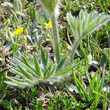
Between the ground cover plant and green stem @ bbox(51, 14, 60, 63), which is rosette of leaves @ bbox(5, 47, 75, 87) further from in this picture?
green stem @ bbox(51, 14, 60, 63)

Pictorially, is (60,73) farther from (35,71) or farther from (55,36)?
(55,36)

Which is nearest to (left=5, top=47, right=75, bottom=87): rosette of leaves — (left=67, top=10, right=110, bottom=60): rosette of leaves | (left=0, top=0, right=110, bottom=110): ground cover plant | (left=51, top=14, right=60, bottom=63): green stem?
(left=0, top=0, right=110, bottom=110): ground cover plant

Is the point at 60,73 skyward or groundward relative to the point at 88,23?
groundward

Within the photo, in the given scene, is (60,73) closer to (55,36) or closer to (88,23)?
(55,36)

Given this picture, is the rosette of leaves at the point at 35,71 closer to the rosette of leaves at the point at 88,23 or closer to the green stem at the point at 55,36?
the green stem at the point at 55,36

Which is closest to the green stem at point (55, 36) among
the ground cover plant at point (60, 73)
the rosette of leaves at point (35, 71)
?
the ground cover plant at point (60, 73)

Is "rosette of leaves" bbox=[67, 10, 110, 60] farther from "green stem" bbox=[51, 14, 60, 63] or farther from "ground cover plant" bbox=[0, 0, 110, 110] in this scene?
"green stem" bbox=[51, 14, 60, 63]

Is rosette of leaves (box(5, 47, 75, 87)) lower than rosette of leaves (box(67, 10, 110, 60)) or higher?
lower

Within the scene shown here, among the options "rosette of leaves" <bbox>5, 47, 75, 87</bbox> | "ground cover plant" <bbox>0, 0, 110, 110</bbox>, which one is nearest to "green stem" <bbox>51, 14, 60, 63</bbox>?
"ground cover plant" <bbox>0, 0, 110, 110</bbox>

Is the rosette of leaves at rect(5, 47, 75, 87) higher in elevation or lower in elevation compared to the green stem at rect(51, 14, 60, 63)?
lower

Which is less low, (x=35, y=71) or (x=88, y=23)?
(x=88, y=23)

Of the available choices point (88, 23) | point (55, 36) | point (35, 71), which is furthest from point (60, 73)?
point (88, 23)

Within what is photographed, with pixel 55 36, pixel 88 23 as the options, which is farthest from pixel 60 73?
pixel 88 23
